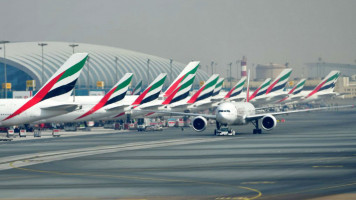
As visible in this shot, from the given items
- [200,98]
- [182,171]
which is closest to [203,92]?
[200,98]

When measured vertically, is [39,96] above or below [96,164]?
above

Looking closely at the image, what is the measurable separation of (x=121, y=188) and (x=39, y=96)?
47.4 m

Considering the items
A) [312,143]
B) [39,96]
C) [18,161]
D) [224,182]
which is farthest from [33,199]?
[39,96]

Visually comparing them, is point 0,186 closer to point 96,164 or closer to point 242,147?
point 96,164

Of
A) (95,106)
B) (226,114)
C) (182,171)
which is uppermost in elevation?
(95,106)

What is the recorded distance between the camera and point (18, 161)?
55375 mm

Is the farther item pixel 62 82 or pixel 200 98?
pixel 200 98

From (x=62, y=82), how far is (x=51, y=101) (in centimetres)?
299

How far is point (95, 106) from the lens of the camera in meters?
108

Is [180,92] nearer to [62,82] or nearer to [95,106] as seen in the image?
[95,106]

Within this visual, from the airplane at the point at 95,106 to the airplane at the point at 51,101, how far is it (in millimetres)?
15860

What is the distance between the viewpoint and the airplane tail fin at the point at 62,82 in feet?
265

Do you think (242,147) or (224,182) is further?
(242,147)

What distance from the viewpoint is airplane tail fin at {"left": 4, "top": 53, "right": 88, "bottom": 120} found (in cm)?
8075
